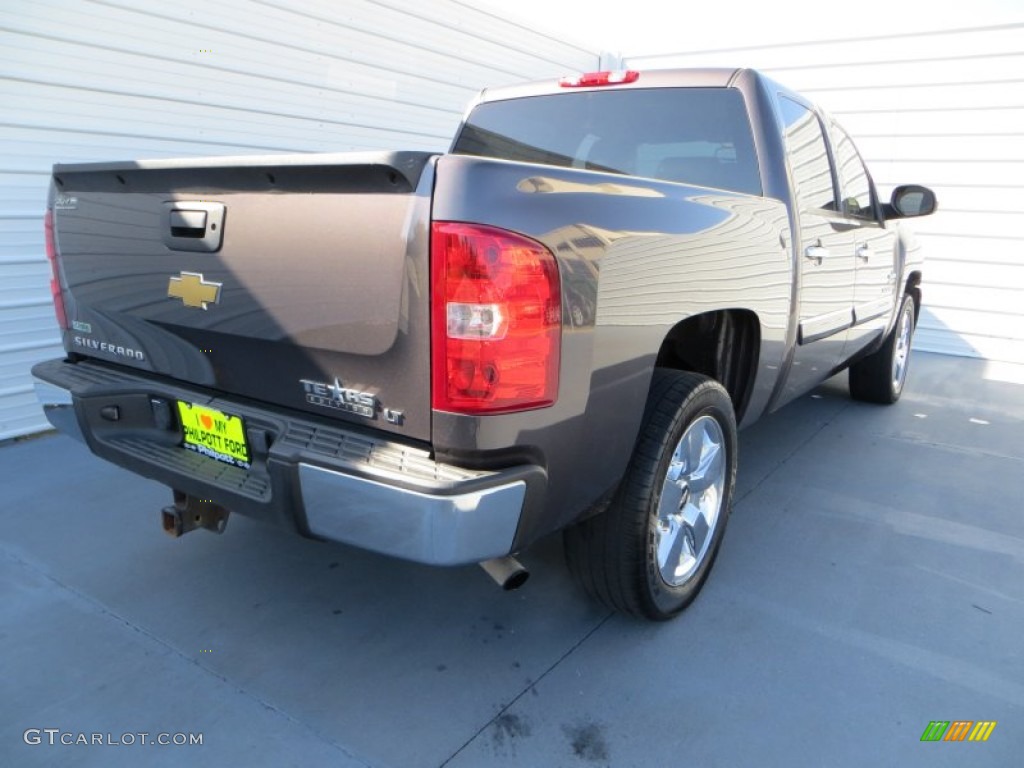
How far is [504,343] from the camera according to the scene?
5.06ft

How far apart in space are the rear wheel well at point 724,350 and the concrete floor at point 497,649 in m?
0.76

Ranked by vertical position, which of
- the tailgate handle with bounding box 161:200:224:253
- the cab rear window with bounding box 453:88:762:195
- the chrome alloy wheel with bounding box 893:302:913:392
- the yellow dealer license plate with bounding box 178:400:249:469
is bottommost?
the chrome alloy wheel with bounding box 893:302:913:392

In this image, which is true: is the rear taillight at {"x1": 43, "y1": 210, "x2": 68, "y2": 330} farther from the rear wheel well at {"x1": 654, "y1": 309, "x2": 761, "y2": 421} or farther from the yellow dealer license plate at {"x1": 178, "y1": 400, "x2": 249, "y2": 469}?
the rear wheel well at {"x1": 654, "y1": 309, "x2": 761, "y2": 421}

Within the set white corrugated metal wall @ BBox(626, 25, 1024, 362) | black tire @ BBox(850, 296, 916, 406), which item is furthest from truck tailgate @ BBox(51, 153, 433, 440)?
white corrugated metal wall @ BBox(626, 25, 1024, 362)

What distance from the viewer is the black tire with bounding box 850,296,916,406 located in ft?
16.2

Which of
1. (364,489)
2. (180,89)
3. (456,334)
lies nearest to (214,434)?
(364,489)

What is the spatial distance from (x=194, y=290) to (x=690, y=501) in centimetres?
173

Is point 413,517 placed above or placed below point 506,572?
above

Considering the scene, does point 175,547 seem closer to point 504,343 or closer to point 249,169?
point 249,169

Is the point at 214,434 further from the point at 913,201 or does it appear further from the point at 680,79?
the point at 913,201

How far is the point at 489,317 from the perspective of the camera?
1.52m

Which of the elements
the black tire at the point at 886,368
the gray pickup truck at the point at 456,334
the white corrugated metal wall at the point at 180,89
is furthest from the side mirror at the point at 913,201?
the white corrugated metal wall at the point at 180,89

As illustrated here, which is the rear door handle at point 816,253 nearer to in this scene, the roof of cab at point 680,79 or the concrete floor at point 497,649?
the roof of cab at point 680,79

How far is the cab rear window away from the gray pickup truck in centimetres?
1
